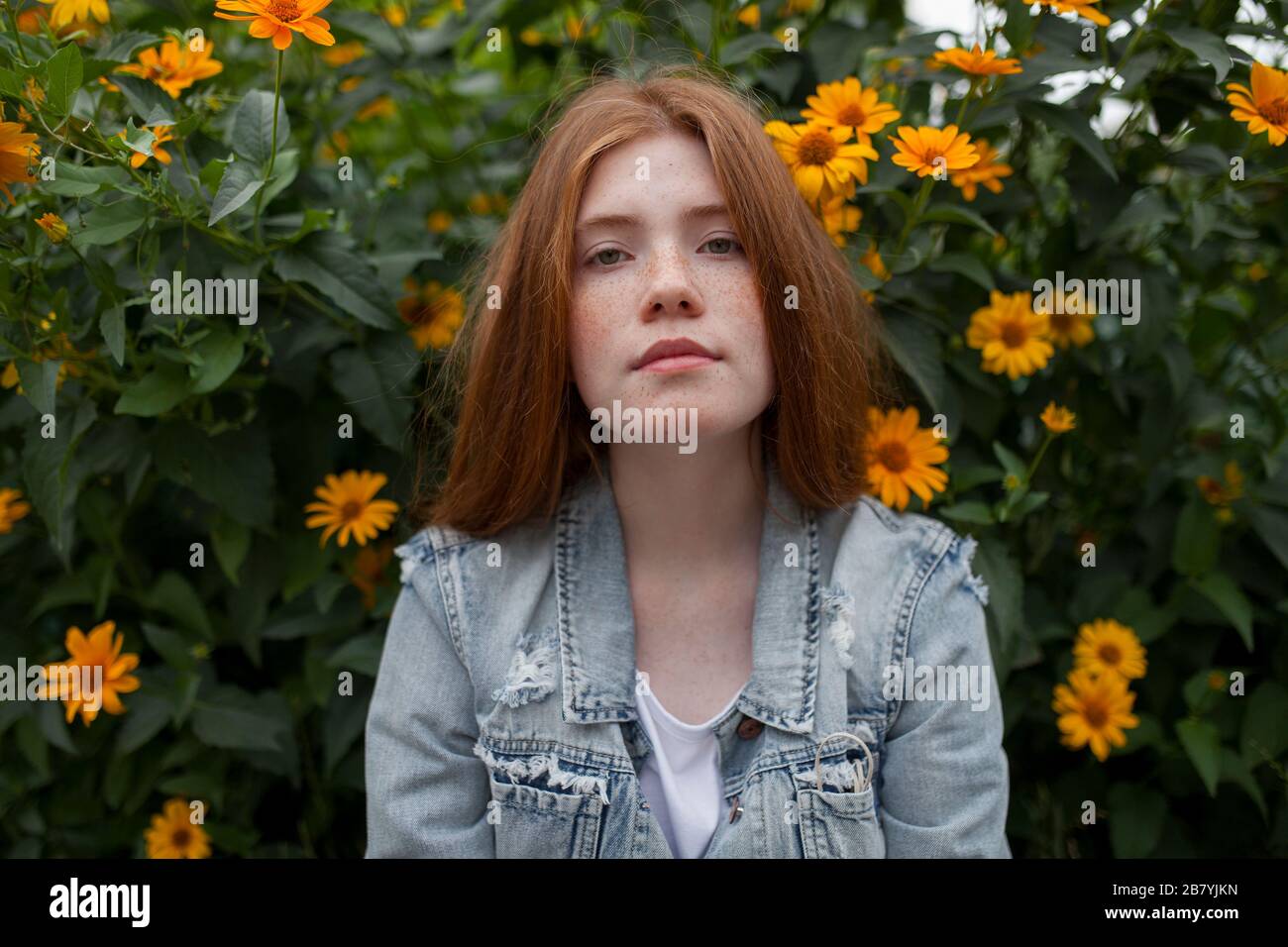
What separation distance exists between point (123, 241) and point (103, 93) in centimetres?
17

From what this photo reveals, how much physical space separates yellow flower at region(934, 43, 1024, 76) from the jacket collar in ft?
1.61

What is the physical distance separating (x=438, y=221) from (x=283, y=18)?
0.70m

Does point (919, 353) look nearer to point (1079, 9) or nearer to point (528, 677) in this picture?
point (1079, 9)

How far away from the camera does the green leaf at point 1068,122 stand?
1.20m

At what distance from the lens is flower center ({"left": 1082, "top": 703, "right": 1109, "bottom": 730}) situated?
1.29 meters

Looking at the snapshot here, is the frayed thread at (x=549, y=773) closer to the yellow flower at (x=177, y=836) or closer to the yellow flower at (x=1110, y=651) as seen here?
the yellow flower at (x=177, y=836)

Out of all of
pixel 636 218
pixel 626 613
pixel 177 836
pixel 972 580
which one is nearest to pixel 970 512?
pixel 972 580

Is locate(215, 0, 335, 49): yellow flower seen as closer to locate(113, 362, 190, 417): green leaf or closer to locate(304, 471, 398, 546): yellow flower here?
locate(113, 362, 190, 417): green leaf

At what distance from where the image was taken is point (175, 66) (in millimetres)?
1198
